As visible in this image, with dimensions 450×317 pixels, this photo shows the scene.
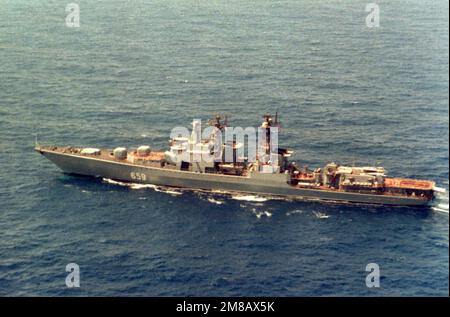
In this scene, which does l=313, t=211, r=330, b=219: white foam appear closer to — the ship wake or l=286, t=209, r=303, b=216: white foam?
l=286, t=209, r=303, b=216: white foam

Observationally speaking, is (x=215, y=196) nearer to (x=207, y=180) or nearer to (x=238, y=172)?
(x=207, y=180)

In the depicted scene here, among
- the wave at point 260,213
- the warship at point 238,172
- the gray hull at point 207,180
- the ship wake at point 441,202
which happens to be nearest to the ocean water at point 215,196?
the ship wake at point 441,202

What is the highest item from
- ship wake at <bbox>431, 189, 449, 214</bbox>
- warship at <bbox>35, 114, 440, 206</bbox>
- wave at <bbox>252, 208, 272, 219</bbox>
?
warship at <bbox>35, 114, 440, 206</bbox>

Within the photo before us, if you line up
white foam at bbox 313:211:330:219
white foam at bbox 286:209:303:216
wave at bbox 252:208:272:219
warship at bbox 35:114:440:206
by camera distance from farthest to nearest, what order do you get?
warship at bbox 35:114:440:206
white foam at bbox 286:209:303:216
wave at bbox 252:208:272:219
white foam at bbox 313:211:330:219

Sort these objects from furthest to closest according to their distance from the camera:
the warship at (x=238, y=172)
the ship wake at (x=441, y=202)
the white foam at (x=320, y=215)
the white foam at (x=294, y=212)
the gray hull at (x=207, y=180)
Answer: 1. the gray hull at (x=207, y=180)
2. the warship at (x=238, y=172)
3. the ship wake at (x=441, y=202)
4. the white foam at (x=294, y=212)
5. the white foam at (x=320, y=215)

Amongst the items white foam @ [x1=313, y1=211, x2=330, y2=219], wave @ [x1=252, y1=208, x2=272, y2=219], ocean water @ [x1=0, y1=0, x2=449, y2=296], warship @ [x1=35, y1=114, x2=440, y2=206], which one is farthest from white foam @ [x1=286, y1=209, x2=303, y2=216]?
warship @ [x1=35, y1=114, x2=440, y2=206]

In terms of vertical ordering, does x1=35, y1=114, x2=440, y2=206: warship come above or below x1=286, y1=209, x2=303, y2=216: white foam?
above

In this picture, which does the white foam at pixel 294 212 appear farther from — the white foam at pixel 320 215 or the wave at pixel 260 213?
the wave at pixel 260 213

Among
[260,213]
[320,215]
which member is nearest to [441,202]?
[320,215]

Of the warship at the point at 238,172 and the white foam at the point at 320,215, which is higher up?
the warship at the point at 238,172
